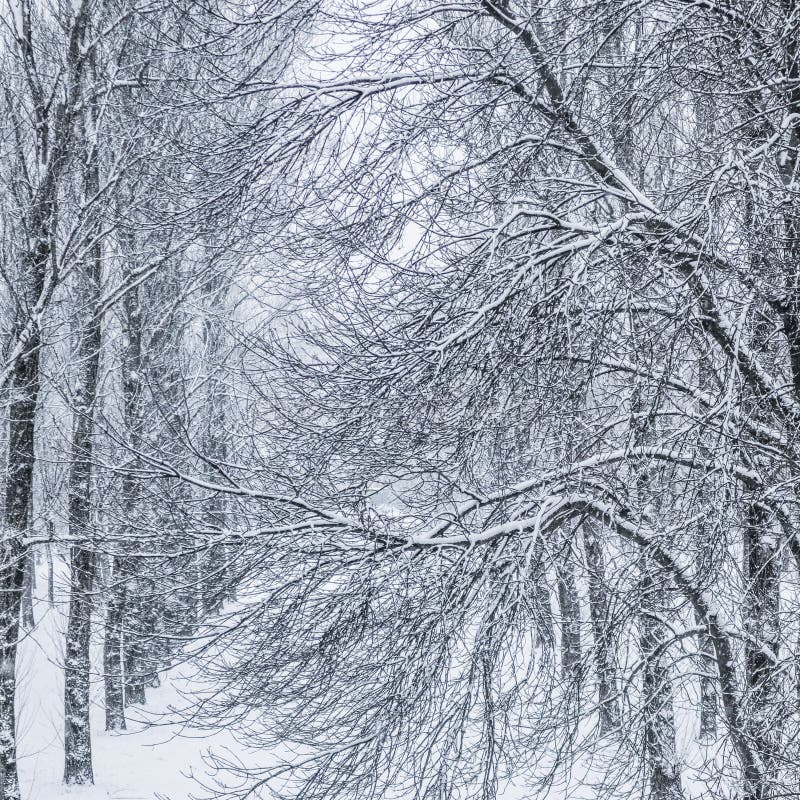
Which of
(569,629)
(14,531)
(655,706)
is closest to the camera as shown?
(655,706)

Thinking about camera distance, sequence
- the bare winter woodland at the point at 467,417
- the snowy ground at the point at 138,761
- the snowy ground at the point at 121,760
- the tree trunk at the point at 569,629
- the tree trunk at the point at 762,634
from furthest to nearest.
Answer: the snowy ground at the point at 121,760, the snowy ground at the point at 138,761, the tree trunk at the point at 569,629, the bare winter woodland at the point at 467,417, the tree trunk at the point at 762,634

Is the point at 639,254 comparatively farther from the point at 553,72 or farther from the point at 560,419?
A: the point at 553,72

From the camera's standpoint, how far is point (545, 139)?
574 centimetres

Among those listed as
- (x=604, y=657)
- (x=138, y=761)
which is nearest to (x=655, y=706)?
(x=604, y=657)

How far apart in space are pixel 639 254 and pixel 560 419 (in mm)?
1132

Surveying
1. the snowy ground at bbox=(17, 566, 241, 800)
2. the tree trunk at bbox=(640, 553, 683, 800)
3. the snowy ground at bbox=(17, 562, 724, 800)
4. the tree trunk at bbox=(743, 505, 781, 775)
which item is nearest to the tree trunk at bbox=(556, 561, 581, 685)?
the tree trunk at bbox=(640, 553, 683, 800)

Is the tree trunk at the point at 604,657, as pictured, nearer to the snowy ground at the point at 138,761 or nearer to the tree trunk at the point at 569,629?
the tree trunk at the point at 569,629

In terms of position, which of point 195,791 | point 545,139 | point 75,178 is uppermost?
point 75,178

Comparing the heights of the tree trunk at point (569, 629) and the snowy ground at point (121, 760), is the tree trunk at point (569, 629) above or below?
above

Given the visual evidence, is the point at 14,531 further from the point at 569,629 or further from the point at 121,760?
the point at 121,760

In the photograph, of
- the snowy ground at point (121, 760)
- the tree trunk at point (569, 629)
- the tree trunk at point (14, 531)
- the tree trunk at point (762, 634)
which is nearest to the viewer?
the tree trunk at point (762, 634)

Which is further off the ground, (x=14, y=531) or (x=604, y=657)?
(x=14, y=531)

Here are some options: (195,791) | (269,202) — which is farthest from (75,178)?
(195,791)

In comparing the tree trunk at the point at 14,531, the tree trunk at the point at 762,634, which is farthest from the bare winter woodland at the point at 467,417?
the tree trunk at the point at 14,531
